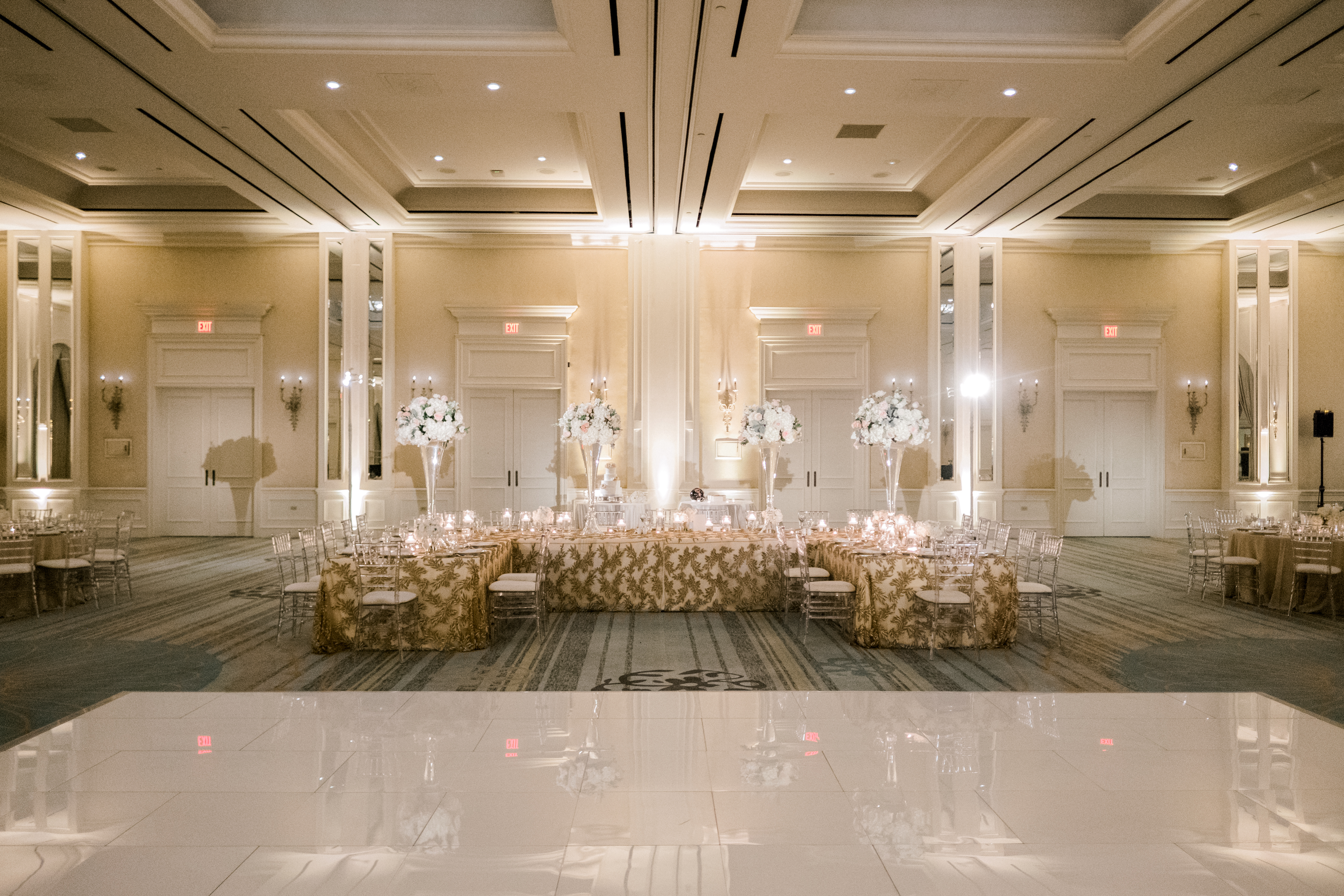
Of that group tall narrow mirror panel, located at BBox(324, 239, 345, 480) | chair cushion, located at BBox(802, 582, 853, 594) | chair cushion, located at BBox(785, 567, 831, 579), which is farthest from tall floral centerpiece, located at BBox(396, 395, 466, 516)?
tall narrow mirror panel, located at BBox(324, 239, 345, 480)

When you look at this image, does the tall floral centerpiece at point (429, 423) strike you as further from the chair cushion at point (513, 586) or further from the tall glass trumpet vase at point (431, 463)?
the chair cushion at point (513, 586)

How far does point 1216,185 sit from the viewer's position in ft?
41.9

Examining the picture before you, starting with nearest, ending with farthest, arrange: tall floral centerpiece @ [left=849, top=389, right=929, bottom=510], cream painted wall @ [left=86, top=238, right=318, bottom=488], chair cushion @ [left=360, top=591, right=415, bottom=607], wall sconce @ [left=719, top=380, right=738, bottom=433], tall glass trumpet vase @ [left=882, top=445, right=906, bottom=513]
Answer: chair cushion @ [left=360, top=591, right=415, bottom=607], tall floral centerpiece @ [left=849, top=389, right=929, bottom=510], tall glass trumpet vase @ [left=882, top=445, right=906, bottom=513], wall sconce @ [left=719, top=380, right=738, bottom=433], cream painted wall @ [left=86, top=238, right=318, bottom=488]

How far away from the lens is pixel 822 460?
14.3 metres

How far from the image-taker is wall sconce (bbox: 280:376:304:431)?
1425cm

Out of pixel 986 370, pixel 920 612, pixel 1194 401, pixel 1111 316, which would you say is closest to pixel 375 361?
pixel 986 370

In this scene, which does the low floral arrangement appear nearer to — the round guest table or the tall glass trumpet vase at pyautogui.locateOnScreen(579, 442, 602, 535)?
the tall glass trumpet vase at pyautogui.locateOnScreen(579, 442, 602, 535)

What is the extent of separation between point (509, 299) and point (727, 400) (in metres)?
3.87

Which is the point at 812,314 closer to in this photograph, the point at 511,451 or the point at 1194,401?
the point at 511,451

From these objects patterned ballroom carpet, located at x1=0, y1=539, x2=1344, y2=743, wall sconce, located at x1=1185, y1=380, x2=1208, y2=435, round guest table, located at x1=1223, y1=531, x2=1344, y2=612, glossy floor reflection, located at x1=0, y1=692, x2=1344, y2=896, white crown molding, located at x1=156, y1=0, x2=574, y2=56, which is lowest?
patterned ballroom carpet, located at x1=0, y1=539, x2=1344, y2=743

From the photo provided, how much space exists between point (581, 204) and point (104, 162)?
254 inches

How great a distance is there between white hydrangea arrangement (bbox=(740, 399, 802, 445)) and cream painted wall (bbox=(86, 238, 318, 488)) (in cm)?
787

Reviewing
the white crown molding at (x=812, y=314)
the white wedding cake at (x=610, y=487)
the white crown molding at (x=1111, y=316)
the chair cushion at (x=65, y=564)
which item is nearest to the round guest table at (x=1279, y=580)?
the white crown molding at (x=1111, y=316)

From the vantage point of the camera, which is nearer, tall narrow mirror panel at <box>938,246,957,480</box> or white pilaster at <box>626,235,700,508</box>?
white pilaster at <box>626,235,700,508</box>
